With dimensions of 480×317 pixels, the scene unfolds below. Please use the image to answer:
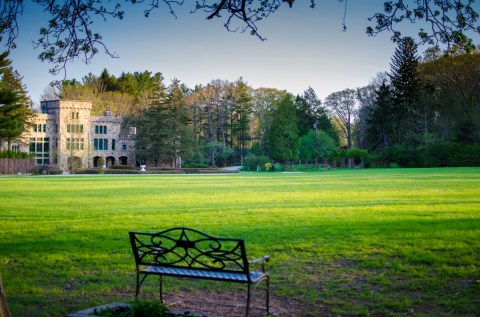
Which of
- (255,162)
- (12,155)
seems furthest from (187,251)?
(255,162)

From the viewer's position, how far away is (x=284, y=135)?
73.0m

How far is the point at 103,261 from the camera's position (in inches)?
334

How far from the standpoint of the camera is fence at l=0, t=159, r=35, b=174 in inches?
2228

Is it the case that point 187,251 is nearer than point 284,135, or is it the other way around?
point 187,251

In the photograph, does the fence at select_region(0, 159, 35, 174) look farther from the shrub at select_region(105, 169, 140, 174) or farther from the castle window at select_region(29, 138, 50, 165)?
the castle window at select_region(29, 138, 50, 165)

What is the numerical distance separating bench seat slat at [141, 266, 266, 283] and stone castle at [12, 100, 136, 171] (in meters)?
65.9

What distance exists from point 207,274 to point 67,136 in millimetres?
71284

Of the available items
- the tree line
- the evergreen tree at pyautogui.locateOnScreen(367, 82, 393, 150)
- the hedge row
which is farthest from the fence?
the evergreen tree at pyautogui.locateOnScreen(367, 82, 393, 150)

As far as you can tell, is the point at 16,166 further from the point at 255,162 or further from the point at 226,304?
the point at 226,304

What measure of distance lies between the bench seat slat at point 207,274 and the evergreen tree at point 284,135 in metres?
66.6

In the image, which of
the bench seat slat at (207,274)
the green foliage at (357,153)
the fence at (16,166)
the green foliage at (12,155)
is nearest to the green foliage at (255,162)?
the green foliage at (357,153)

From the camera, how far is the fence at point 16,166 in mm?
56594

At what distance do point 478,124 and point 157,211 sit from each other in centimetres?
5316

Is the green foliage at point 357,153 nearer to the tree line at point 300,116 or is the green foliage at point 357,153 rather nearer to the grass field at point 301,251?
the tree line at point 300,116
